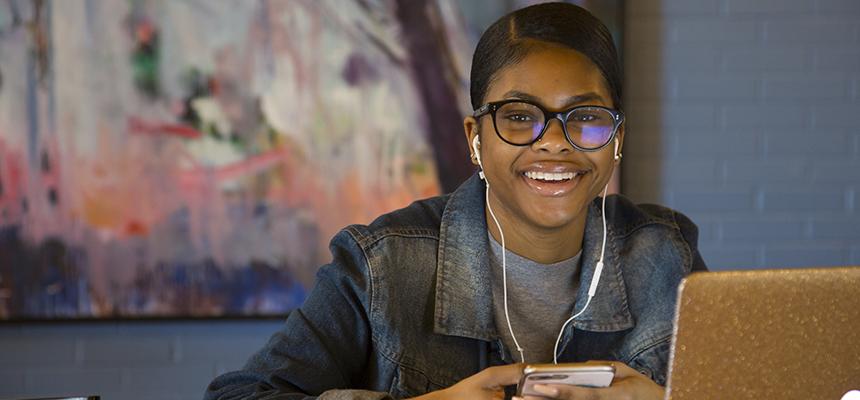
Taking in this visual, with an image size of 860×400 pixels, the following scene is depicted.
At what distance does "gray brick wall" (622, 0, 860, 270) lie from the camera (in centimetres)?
284

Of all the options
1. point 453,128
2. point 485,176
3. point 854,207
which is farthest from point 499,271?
point 854,207

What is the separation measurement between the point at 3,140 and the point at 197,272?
24.2 inches

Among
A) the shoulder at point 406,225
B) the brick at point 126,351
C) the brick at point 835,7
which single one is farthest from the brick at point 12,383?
the brick at point 835,7

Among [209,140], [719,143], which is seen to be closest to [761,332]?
[209,140]

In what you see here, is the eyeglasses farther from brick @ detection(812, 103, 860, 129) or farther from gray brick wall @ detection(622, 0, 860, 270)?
brick @ detection(812, 103, 860, 129)

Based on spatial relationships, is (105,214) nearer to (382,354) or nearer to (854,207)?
(382,354)

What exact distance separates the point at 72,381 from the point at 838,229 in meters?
2.29

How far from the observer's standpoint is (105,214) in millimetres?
2625

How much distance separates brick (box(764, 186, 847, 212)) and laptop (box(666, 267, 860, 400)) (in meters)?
2.17

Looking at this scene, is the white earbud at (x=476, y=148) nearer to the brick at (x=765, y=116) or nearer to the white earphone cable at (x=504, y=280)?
the white earphone cable at (x=504, y=280)

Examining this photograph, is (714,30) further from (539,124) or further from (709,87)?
(539,124)

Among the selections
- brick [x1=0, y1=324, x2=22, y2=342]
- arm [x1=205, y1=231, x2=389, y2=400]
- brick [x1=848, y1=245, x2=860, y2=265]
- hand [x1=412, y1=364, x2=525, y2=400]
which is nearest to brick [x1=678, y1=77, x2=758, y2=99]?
brick [x1=848, y1=245, x2=860, y2=265]

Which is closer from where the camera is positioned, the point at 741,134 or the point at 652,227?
the point at 652,227

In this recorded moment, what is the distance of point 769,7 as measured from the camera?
113 inches
